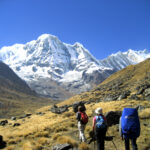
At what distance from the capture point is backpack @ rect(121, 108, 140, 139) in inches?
282

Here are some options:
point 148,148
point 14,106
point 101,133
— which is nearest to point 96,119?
point 101,133

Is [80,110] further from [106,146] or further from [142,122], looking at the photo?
[142,122]

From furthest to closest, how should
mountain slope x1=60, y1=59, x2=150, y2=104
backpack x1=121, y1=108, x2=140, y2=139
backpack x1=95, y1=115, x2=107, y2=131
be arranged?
mountain slope x1=60, y1=59, x2=150, y2=104, backpack x1=95, y1=115, x2=107, y2=131, backpack x1=121, y1=108, x2=140, y2=139

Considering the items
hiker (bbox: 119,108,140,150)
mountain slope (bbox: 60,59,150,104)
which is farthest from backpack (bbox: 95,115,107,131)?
mountain slope (bbox: 60,59,150,104)

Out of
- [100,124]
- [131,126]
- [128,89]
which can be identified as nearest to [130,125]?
[131,126]

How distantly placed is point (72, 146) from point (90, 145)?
118 centimetres

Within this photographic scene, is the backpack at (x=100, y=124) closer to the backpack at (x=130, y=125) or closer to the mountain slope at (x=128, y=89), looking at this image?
the backpack at (x=130, y=125)

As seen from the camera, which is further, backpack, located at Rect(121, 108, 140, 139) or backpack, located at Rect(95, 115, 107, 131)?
backpack, located at Rect(95, 115, 107, 131)

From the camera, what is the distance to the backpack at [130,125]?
715cm

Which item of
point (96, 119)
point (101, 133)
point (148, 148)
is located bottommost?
point (148, 148)

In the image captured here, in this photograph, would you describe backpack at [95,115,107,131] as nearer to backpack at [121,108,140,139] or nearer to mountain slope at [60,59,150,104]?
backpack at [121,108,140,139]

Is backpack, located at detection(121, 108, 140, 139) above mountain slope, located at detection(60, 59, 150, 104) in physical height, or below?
below

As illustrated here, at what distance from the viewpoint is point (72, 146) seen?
10.2m

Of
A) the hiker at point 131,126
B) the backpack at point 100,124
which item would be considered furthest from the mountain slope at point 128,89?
the hiker at point 131,126
